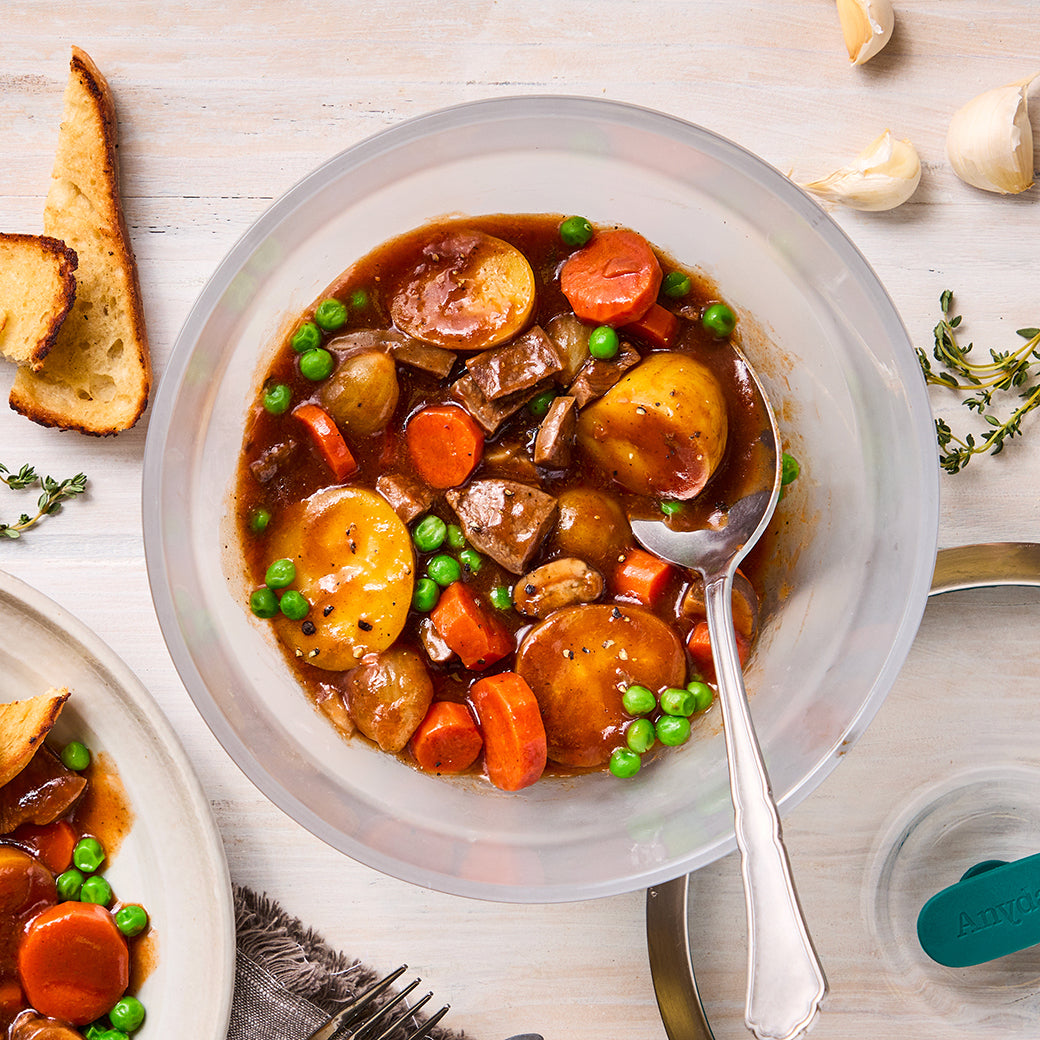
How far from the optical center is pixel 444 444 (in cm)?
223

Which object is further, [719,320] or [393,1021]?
[393,1021]

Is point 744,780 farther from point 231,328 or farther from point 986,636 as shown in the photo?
point 231,328

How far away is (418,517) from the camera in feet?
7.43

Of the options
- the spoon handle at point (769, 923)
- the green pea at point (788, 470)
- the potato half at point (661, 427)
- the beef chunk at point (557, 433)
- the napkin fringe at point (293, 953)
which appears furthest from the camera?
the napkin fringe at point (293, 953)

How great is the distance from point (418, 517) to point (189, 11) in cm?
140

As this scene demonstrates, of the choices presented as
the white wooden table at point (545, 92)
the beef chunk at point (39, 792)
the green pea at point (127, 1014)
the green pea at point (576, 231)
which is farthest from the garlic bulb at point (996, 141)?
the green pea at point (127, 1014)

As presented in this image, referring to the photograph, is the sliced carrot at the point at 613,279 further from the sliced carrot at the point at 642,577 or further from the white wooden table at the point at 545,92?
the sliced carrot at the point at 642,577

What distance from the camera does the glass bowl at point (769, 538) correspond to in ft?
6.93

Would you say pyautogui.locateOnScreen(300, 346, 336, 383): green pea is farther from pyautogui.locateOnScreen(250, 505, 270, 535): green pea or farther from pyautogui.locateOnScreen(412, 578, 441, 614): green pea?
pyautogui.locateOnScreen(412, 578, 441, 614): green pea

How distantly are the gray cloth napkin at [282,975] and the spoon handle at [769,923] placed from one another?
3.64 feet

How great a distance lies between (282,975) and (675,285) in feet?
6.56

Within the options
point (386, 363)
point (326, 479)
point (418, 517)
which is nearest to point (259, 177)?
point (386, 363)

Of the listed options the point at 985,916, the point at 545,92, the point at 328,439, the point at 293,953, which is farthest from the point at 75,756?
the point at 985,916

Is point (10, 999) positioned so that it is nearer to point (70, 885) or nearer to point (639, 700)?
point (70, 885)
